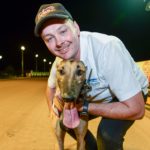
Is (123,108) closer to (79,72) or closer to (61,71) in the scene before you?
(79,72)

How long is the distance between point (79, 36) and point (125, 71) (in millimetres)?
600

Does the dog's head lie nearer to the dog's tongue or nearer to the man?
the man

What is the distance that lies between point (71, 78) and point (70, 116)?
56 cm

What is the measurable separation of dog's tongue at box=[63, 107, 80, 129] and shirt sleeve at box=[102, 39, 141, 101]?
1.37 ft

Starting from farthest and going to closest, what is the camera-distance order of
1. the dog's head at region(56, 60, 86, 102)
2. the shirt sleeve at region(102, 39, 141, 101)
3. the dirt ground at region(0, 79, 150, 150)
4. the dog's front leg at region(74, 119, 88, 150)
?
A: 1. the dirt ground at region(0, 79, 150, 150)
2. the dog's front leg at region(74, 119, 88, 150)
3. the shirt sleeve at region(102, 39, 141, 101)
4. the dog's head at region(56, 60, 86, 102)

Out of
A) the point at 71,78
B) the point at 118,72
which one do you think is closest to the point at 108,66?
the point at 118,72

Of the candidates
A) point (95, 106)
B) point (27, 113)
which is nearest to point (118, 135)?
point (95, 106)

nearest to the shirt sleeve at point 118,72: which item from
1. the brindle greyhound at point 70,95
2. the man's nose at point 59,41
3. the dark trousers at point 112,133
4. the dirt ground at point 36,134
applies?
the brindle greyhound at point 70,95

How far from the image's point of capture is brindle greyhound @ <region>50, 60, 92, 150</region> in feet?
9.24

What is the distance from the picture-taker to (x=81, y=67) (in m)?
2.93

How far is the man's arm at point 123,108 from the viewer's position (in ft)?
10.2

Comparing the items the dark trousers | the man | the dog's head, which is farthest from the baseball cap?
the dark trousers

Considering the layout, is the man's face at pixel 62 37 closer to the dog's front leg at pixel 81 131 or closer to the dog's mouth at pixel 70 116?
the dog's mouth at pixel 70 116

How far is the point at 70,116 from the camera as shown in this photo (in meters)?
3.27
